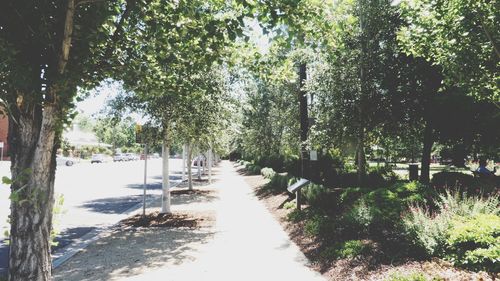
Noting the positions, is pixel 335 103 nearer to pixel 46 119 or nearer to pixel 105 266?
pixel 105 266

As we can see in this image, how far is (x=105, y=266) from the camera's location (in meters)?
7.12

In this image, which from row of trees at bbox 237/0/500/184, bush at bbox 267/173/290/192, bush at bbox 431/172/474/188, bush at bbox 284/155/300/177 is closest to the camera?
row of trees at bbox 237/0/500/184

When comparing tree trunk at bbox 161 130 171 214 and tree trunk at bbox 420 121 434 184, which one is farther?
tree trunk at bbox 420 121 434 184

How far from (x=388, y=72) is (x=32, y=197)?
15481 millimetres

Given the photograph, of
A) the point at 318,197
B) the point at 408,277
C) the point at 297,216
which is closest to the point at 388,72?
the point at 318,197

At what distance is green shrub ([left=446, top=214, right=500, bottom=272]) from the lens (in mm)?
5258

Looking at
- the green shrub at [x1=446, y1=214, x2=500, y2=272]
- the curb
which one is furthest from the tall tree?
the green shrub at [x1=446, y1=214, x2=500, y2=272]

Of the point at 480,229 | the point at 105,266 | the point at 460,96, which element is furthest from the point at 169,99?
the point at 460,96

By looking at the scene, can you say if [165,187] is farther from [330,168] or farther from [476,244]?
[330,168]

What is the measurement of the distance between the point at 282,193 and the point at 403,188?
676cm

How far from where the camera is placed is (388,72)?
653 inches

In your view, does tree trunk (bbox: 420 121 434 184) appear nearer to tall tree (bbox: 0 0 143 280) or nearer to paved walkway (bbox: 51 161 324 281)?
paved walkway (bbox: 51 161 324 281)

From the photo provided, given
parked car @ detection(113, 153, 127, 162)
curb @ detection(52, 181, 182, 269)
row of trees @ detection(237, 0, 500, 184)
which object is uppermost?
row of trees @ detection(237, 0, 500, 184)

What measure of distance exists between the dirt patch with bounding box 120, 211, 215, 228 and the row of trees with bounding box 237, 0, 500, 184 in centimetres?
414
